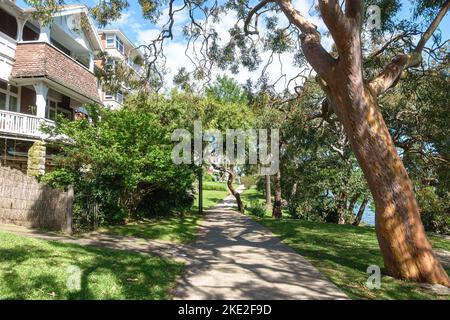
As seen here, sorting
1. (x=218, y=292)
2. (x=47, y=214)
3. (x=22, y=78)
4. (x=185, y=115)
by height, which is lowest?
(x=218, y=292)

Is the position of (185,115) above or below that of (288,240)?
above

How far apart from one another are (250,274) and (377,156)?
3275 millimetres

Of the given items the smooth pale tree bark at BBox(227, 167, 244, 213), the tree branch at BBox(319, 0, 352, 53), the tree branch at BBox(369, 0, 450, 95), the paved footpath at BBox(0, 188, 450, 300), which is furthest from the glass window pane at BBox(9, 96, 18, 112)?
the tree branch at BBox(369, 0, 450, 95)

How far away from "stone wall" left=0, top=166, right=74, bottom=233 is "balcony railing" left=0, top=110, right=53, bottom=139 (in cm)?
507

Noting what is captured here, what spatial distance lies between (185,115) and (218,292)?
49.1 ft

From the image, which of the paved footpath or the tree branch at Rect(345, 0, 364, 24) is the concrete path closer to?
the paved footpath

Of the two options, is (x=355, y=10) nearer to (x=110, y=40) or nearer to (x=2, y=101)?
(x=2, y=101)

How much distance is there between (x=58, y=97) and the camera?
23.7 meters

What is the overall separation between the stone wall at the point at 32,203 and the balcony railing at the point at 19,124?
5.07 metres

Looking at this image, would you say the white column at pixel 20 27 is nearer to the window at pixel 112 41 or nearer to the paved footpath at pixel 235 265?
the paved footpath at pixel 235 265

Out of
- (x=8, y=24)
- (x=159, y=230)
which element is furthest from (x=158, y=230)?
(x=8, y=24)

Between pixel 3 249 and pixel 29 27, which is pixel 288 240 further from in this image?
pixel 29 27
